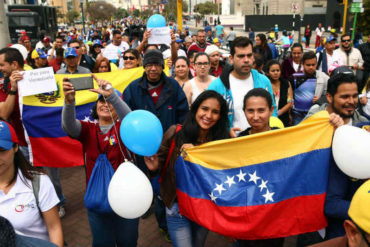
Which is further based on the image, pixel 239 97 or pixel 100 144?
pixel 239 97

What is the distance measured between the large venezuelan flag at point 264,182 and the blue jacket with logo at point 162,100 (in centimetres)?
130

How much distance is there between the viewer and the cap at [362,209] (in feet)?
4.91

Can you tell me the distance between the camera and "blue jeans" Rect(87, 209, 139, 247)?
282 cm

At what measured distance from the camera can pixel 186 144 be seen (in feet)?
9.06

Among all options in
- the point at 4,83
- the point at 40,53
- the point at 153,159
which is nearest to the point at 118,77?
the point at 4,83

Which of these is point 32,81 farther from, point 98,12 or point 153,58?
point 98,12

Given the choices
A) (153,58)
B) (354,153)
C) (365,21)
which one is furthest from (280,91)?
(365,21)

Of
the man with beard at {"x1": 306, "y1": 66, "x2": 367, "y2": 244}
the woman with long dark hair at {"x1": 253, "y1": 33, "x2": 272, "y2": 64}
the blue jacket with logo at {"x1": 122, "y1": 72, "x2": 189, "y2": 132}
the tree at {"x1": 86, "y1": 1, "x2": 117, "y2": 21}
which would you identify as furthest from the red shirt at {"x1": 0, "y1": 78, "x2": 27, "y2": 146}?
the tree at {"x1": 86, "y1": 1, "x2": 117, "y2": 21}


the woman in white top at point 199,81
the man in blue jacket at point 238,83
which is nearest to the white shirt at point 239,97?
the man in blue jacket at point 238,83

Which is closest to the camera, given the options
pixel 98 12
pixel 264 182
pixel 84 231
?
pixel 264 182

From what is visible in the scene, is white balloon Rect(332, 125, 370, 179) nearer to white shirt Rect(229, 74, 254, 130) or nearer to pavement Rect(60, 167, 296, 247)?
white shirt Rect(229, 74, 254, 130)

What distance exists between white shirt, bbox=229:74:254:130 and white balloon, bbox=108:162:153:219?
1.60 m

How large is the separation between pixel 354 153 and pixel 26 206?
2.21m

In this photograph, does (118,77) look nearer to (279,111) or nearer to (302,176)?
(279,111)
